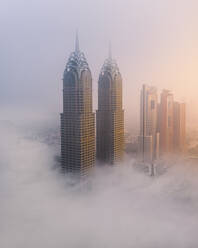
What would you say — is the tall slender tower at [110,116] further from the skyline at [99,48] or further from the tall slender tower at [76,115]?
the tall slender tower at [76,115]

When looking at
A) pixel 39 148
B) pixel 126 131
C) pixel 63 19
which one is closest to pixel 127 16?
pixel 63 19

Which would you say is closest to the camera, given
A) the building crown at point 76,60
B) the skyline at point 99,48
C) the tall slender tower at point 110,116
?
the skyline at point 99,48

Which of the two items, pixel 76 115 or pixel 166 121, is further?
pixel 166 121

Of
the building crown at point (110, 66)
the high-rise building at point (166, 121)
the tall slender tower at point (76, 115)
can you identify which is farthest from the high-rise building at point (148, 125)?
the tall slender tower at point (76, 115)

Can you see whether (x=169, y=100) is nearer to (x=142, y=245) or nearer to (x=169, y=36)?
(x=169, y=36)

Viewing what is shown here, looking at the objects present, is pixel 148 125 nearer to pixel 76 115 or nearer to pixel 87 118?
pixel 87 118

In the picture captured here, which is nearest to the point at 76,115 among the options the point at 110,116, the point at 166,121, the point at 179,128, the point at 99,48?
the point at 110,116

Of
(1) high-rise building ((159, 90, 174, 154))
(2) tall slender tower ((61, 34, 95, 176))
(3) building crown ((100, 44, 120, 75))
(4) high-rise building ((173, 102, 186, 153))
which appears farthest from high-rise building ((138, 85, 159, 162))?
(2) tall slender tower ((61, 34, 95, 176))
